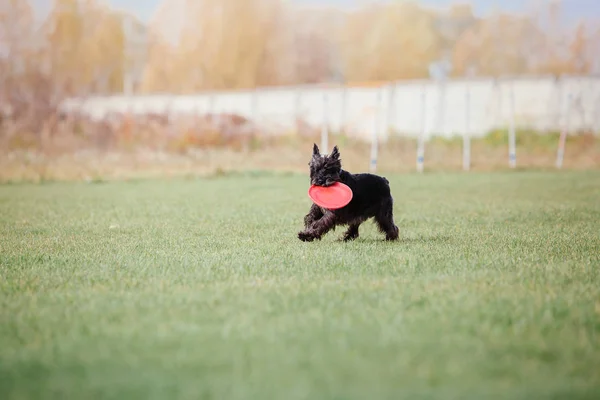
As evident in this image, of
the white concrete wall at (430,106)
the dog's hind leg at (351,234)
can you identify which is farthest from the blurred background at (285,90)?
the dog's hind leg at (351,234)

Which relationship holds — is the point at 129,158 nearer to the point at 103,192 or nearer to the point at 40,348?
→ the point at 103,192

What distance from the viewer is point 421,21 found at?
66.5 metres

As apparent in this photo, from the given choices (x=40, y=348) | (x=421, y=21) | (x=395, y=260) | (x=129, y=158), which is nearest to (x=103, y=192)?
(x=129, y=158)

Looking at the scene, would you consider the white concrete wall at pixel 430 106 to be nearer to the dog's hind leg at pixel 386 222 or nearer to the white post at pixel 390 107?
the white post at pixel 390 107

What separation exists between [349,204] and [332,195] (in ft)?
0.82

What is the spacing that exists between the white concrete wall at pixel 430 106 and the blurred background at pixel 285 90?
0.06 metres

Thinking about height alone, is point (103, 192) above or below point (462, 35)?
below

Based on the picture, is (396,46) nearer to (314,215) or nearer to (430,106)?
(430,106)

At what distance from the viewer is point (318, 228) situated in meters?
8.46

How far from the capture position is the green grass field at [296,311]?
139 inches

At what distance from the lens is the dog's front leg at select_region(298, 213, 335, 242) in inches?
330

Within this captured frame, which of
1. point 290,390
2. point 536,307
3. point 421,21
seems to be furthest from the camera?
point 421,21

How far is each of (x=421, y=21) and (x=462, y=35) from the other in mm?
4841

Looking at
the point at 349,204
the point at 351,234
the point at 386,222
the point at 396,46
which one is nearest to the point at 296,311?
the point at 349,204
